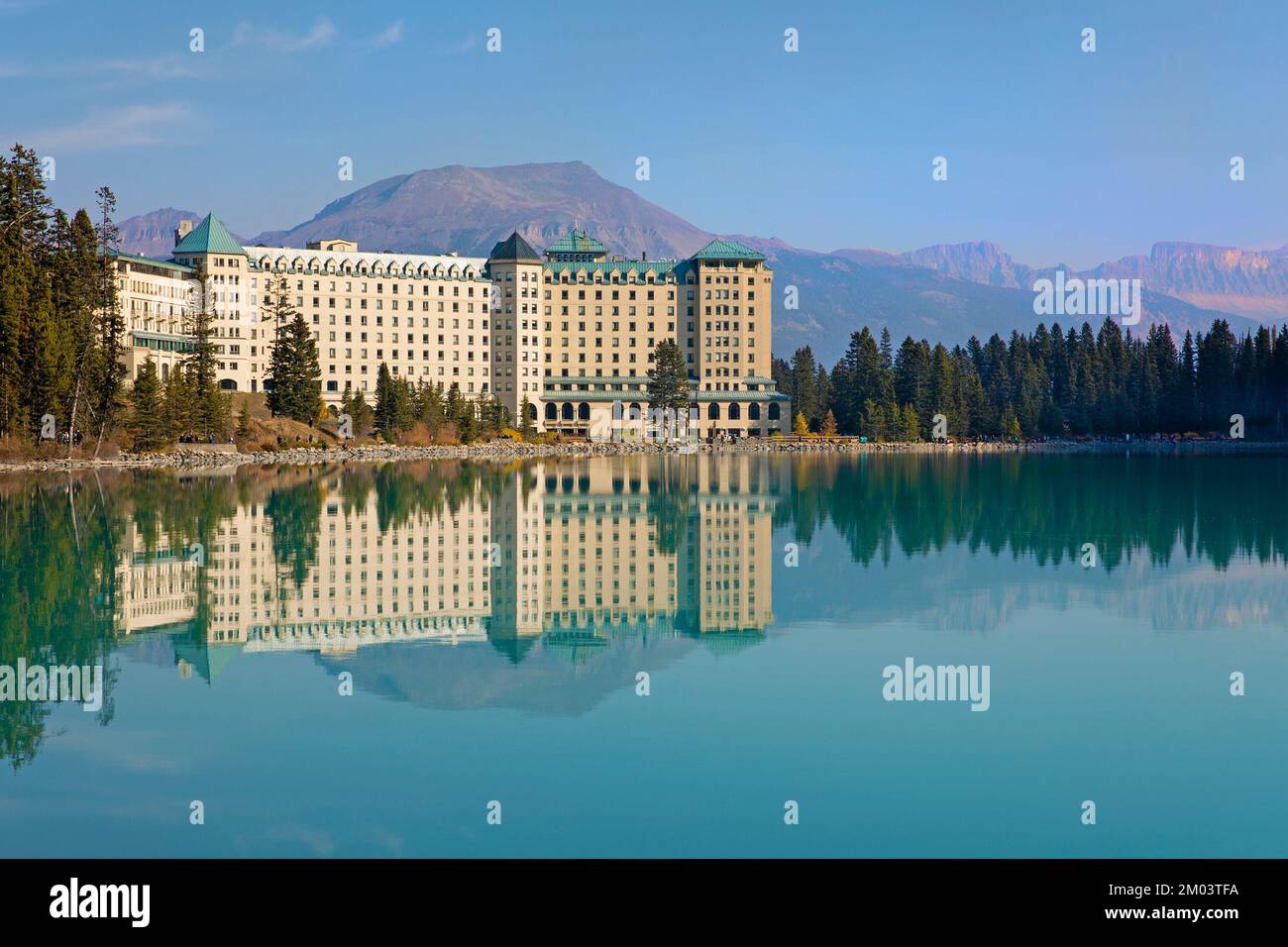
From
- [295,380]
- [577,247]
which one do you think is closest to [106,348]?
[295,380]

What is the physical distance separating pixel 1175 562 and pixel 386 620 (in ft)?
72.4

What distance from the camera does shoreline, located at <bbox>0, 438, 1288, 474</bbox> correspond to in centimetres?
9069

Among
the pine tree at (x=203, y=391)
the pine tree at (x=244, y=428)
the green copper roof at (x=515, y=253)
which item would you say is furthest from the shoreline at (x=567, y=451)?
Answer: the green copper roof at (x=515, y=253)

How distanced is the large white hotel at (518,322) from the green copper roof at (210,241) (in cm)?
19

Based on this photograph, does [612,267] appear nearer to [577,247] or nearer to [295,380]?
[577,247]

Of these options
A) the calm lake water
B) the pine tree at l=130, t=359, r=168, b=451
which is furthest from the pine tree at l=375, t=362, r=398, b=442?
the calm lake water

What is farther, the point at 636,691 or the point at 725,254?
the point at 725,254

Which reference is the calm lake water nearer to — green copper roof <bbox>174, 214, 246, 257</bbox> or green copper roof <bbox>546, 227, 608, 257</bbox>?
green copper roof <bbox>174, 214, 246, 257</bbox>

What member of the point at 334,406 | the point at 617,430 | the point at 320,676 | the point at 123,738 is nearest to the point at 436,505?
the point at 320,676

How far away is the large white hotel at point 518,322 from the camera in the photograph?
168875mm

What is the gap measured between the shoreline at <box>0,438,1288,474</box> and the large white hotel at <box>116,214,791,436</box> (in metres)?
18.0

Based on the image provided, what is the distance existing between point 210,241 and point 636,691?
15469cm

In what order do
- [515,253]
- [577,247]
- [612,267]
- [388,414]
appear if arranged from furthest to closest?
[577,247]
[612,267]
[515,253]
[388,414]

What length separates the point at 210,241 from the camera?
537 feet
